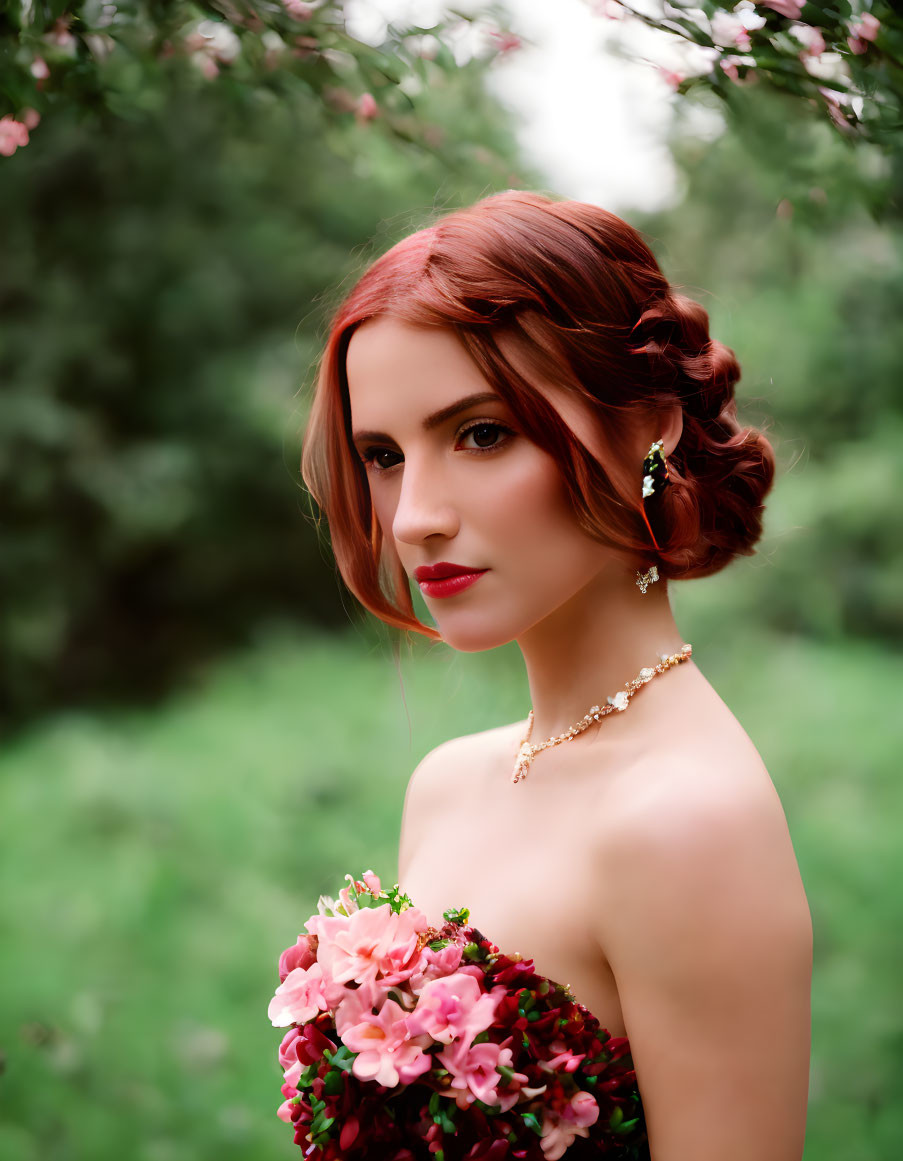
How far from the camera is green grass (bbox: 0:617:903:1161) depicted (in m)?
3.85

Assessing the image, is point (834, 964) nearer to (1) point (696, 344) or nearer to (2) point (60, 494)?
(1) point (696, 344)

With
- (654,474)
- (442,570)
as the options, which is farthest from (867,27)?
(442,570)

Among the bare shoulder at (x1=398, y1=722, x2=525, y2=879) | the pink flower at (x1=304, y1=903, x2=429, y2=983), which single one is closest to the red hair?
the bare shoulder at (x1=398, y1=722, x2=525, y2=879)

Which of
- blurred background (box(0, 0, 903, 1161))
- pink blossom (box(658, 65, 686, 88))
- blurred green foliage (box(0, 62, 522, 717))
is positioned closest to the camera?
pink blossom (box(658, 65, 686, 88))

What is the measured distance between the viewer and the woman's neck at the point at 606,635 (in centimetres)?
154

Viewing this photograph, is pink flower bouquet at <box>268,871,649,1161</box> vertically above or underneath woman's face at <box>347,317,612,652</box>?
underneath

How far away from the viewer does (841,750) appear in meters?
5.65

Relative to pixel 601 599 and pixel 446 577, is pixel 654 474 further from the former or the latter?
pixel 446 577

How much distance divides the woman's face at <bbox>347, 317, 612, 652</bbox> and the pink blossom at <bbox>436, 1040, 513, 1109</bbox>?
1.69 feet

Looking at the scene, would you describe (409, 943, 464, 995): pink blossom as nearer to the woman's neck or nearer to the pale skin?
the pale skin

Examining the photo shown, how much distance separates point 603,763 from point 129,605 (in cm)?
697

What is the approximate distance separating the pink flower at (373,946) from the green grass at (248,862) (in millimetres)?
695

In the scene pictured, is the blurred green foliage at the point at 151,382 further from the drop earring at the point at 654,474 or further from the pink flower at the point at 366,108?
the drop earring at the point at 654,474

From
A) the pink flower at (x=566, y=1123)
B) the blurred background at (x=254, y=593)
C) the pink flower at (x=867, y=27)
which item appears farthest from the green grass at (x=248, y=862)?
the pink flower at (x=867, y=27)
